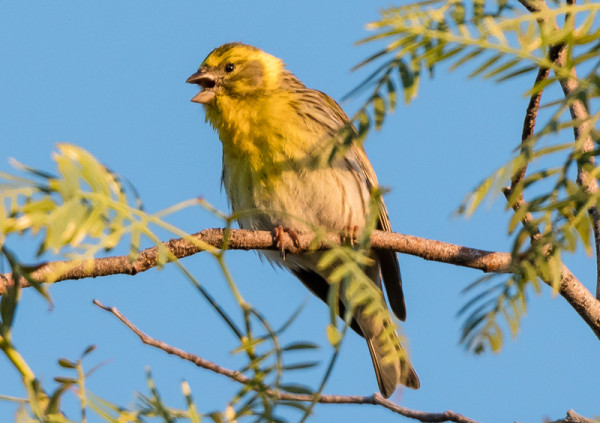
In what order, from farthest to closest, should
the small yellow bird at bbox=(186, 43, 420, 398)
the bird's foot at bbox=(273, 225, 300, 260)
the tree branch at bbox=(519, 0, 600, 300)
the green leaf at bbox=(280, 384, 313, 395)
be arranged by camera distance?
the small yellow bird at bbox=(186, 43, 420, 398) → the bird's foot at bbox=(273, 225, 300, 260) → the green leaf at bbox=(280, 384, 313, 395) → the tree branch at bbox=(519, 0, 600, 300)

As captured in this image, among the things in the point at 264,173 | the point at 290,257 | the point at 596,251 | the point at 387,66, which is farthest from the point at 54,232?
the point at 290,257

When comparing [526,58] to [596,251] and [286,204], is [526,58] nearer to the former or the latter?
[596,251]

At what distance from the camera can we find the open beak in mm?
4980

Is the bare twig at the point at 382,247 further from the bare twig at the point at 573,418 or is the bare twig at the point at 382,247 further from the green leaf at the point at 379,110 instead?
the green leaf at the point at 379,110

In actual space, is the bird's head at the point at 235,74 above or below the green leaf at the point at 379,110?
above

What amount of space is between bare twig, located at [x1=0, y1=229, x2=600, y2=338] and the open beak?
1.83 m

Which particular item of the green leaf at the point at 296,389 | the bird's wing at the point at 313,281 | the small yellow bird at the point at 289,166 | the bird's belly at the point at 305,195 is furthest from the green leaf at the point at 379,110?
the bird's wing at the point at 313,281

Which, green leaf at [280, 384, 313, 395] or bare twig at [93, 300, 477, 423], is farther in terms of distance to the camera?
bare twig at [93, 300, 477, 423]

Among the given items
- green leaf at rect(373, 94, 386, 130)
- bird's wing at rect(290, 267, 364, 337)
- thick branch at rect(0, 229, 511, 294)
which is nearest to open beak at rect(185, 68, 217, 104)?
bird's wing at rect(290, 267, 364, 337)

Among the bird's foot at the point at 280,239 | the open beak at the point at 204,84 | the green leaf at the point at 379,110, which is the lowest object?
the green leaf at the point at 379,110

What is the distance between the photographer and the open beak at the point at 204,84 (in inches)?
196

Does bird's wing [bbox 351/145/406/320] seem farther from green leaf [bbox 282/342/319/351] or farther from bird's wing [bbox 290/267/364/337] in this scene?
green leaf [bbox 282/342/319/351]

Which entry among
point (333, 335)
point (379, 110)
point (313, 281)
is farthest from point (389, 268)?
point (333, 335)

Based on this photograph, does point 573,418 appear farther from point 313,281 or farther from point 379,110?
point 313,281
